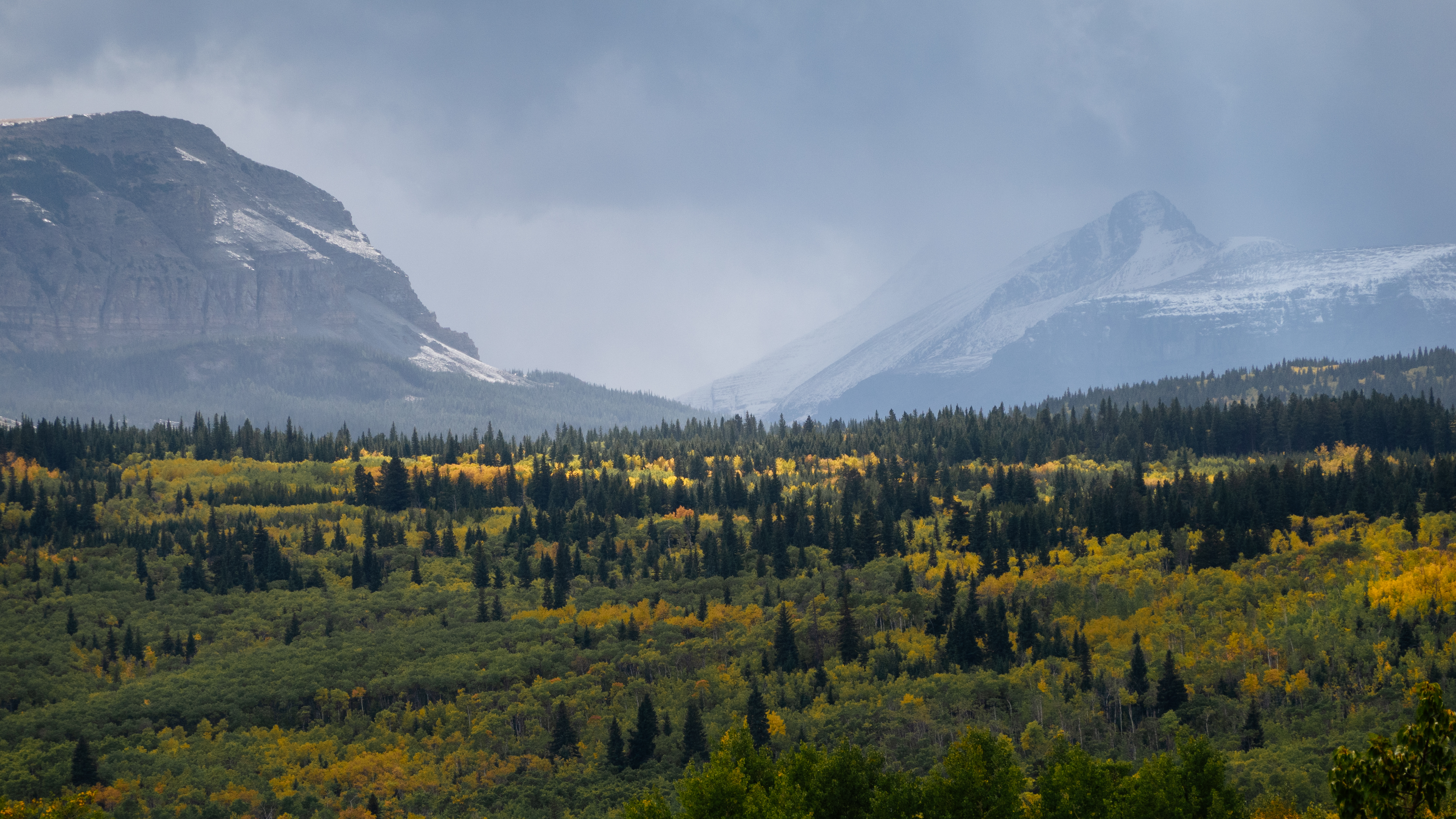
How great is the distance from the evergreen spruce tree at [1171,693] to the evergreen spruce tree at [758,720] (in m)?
53.9

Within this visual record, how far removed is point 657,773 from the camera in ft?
593

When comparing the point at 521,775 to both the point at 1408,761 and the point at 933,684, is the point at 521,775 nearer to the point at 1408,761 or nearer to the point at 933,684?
the point at 933,684

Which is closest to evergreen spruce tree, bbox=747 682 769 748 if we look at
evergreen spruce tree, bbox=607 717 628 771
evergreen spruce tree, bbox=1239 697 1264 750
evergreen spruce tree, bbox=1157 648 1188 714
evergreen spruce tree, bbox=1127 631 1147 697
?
evergreen spruce tree, bbox=607 717 628 771

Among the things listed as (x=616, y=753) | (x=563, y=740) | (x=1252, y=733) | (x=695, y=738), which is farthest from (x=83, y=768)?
(x=1252, y=733)

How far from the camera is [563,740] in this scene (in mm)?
193625

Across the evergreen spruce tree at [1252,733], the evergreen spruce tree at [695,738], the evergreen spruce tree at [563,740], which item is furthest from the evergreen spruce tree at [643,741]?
the evergreen spruce tree at [1252,733]

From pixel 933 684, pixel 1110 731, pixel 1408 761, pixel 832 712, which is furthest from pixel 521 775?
pixel 1408 761

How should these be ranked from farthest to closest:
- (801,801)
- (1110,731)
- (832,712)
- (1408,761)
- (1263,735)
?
(832,712) → (1110,731) → (1263,735) → (801,801) → (1408,761)

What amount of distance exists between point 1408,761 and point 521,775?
15403 centimetres

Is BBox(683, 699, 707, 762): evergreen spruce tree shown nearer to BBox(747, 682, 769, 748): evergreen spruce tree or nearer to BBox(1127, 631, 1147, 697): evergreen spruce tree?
BBox(747, 682, 769, 748): evergreen spruce tree

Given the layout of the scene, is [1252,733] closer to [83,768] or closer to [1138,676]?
[1138,676]

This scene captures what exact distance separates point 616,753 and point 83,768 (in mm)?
72586

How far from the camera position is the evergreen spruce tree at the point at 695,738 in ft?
610

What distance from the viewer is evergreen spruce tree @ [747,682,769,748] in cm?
18425
